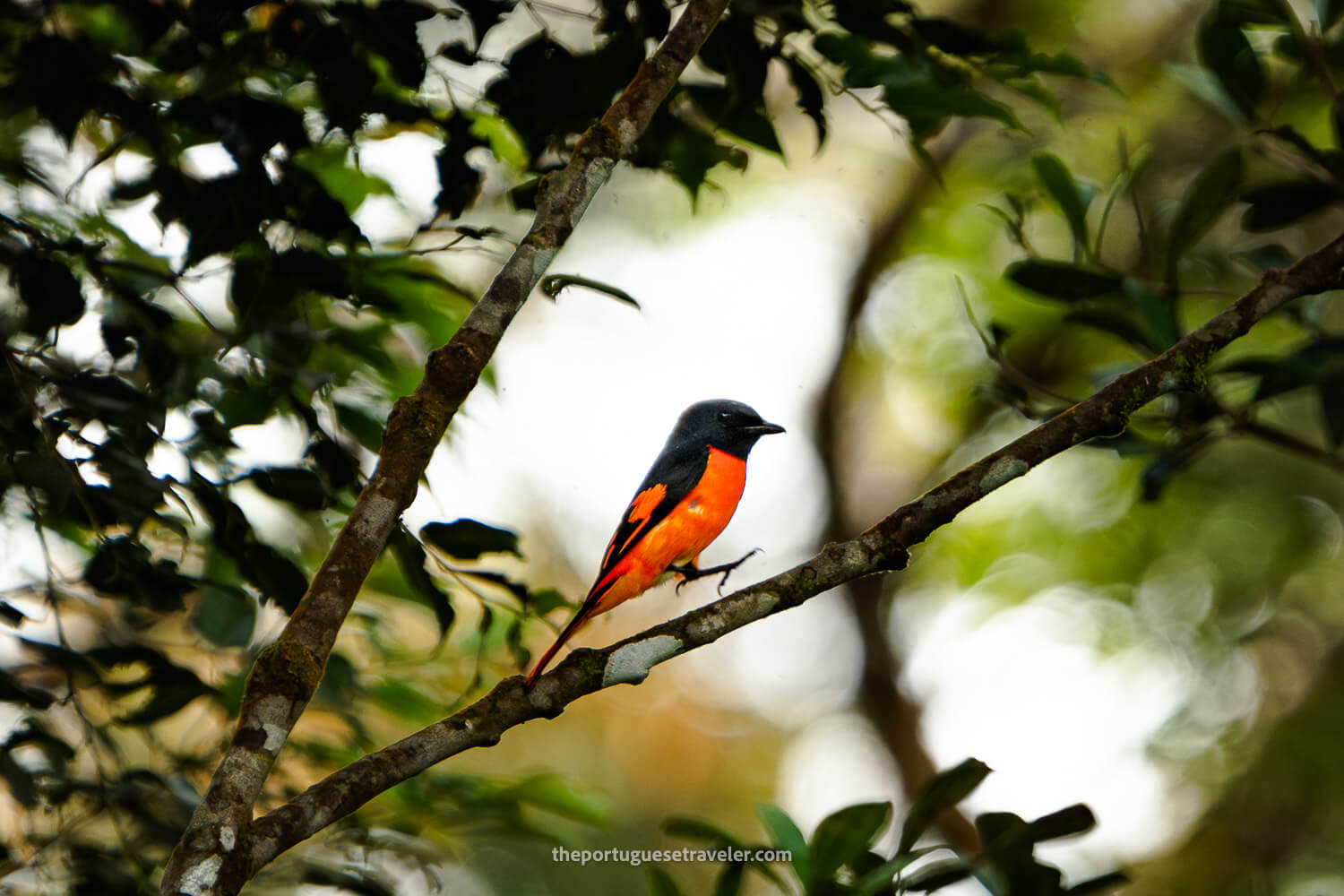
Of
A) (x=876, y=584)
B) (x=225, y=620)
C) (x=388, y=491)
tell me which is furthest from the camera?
(x=876, y=584)

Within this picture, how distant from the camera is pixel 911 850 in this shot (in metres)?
2.09

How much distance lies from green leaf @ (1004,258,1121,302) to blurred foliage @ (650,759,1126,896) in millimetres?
1621

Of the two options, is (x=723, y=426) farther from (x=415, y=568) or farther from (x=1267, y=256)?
(x=1267, y=256)

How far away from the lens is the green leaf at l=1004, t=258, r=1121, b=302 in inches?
124

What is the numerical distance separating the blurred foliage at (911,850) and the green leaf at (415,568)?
0.68m

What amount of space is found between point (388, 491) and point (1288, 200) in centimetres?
256

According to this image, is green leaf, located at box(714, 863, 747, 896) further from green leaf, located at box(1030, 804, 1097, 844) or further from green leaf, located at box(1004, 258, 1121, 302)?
green leaf, located at box(1004, 258, 1121, 302)

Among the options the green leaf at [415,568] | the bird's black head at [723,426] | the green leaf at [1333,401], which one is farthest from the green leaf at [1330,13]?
the green leaf at [415,568]

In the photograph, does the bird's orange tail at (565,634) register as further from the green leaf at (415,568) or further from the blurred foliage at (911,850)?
the blurred foliage at (911,850)

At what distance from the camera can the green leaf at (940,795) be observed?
6.92ft

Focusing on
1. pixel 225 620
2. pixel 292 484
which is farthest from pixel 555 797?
pixel 292 484

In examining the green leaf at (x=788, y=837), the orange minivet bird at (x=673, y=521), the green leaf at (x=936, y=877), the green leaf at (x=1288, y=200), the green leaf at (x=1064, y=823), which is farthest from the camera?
the green leaf at (x=1288, y=200)

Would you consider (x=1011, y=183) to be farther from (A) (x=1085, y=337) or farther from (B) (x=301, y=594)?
(B) (x=301, y=594)

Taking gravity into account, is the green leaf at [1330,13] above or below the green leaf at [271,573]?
above
